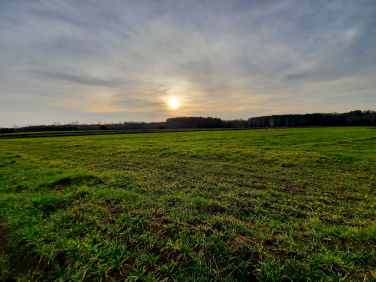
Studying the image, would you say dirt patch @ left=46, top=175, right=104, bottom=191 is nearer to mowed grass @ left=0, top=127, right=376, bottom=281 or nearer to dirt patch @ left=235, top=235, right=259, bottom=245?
mowed grass @ left=0, top=127, right=376, bottom=281

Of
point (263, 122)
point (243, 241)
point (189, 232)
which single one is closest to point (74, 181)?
point (189, 232)

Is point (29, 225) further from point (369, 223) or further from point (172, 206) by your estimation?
point (369, 223)

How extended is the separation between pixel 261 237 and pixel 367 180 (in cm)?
894

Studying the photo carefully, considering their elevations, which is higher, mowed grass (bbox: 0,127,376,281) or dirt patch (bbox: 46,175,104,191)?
dirt patch (bbox: 46,175,104,191)

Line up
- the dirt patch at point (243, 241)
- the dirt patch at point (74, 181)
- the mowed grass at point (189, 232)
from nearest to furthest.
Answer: the mowed grass at point (189, 232) → the dirt patch at point (243, 241) → the dirt patch at point (74, 181)

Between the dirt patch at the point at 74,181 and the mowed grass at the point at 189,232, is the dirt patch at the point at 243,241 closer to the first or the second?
the mowed grass at the point at 189,232

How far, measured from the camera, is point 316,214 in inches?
218

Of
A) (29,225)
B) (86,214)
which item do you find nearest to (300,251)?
(86,214)

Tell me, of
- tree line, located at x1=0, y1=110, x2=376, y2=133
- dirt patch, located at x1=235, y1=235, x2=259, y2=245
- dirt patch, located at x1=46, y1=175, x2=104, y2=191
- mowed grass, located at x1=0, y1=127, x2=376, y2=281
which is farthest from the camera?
tree line, located at x1=0, y1=110, x2=376, y2=133

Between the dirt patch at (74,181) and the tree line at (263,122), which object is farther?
the tree line at (263,122)

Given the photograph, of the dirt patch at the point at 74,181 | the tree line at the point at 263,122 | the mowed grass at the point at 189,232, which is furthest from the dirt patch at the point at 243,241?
the tree line at the point at 263,122

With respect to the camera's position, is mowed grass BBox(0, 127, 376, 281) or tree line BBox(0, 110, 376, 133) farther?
tree line BBox(0, 110, 376, 133)

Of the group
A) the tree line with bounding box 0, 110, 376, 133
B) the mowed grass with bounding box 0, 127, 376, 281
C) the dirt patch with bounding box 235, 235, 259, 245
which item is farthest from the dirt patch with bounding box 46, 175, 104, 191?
the tree line with bounding box 0, 110, 376, 133

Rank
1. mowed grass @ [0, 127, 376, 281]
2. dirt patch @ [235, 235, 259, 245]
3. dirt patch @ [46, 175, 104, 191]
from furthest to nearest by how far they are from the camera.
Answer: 1. dirt patch @ [46, 175, 104, 191]
2. dirt patch @ [235, 235, 259, 245]
3. mowed grass @ [0, 127, 376, 281]
